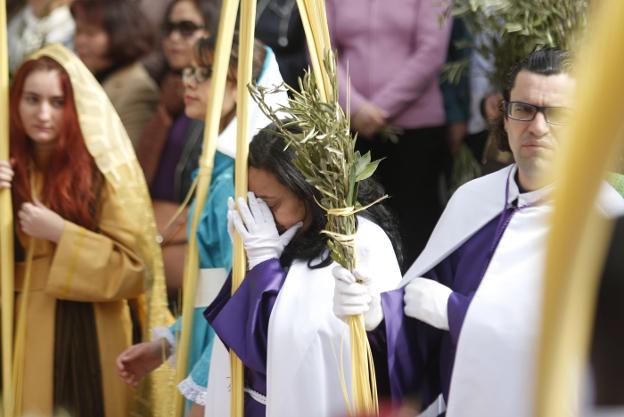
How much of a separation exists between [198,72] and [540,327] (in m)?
3.33

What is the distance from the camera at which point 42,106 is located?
496 cm

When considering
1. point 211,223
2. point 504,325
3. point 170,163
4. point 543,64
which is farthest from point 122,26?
point 504,325

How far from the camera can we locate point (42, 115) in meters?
4.95

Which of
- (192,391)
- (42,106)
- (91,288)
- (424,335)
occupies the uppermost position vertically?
(42,106)

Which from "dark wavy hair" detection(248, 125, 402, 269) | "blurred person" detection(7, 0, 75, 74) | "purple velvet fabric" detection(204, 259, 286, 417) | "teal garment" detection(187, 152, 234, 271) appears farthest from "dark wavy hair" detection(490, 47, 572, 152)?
"blurred person" detection(7, 0, 75, 74)

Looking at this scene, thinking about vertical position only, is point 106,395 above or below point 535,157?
below

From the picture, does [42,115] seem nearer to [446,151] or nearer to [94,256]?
[94,256]

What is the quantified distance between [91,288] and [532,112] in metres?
2.12

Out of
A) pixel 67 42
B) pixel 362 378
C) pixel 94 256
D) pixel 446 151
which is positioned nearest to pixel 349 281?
pixel 362 378

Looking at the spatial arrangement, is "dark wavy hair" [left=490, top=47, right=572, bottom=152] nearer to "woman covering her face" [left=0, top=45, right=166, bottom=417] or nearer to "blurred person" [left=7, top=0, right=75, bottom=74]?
"woman covering her face" [left=0, top=45, right=166, bottom=417]

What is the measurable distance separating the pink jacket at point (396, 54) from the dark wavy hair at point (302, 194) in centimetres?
166

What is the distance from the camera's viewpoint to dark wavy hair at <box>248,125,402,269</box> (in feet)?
12.1

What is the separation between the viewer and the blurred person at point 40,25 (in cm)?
633

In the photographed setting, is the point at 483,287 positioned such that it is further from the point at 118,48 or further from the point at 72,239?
the point at 118,48
